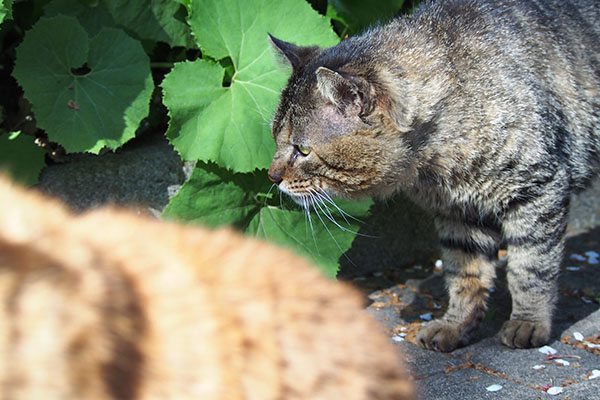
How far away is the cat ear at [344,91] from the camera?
2172 mm

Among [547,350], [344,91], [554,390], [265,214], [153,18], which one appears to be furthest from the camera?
[153,18]

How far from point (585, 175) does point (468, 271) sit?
1.84 ft

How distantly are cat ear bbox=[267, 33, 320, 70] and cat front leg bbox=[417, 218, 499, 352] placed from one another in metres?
0.84

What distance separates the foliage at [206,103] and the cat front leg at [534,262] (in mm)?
597

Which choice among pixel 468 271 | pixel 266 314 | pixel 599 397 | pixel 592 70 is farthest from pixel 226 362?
pixel 592 70

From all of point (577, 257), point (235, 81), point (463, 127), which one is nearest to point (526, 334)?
point (463, 127)

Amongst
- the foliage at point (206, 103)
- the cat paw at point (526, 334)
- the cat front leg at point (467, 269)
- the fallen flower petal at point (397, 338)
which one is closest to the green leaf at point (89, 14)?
the foliage at point (206, 103)

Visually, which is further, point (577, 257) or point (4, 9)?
point (577, 257)

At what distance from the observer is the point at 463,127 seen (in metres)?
2.37

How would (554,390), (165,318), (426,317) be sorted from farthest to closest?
(426,317)
(554,390)
(165,318)

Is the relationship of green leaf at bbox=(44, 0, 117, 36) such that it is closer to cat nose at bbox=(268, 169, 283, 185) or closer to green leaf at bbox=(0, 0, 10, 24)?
green leaf at bbox=(0, 0, 10, 24)

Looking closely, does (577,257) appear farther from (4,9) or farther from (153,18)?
(4,9)

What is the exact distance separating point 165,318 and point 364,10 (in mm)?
2601

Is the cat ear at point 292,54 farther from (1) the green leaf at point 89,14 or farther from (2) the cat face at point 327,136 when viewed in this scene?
(1) the green leaf at point 89,14
